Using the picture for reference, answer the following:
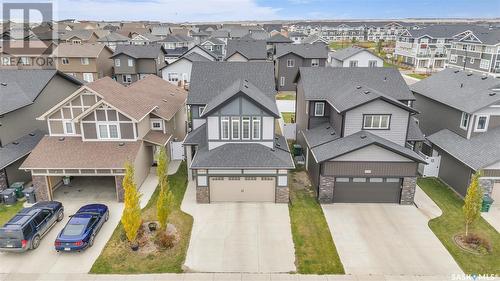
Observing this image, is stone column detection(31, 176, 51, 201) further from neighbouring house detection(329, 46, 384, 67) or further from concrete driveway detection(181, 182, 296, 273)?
neighbouring house detection(329, 46, 384, 67)

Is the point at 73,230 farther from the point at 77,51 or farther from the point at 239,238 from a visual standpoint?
the point at 77,51

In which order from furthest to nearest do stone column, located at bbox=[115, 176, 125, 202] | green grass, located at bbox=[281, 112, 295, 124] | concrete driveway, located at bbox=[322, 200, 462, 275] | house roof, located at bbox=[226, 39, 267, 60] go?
house roof, located at bbox=[226, 39, 267, 60] → green grass, located at bbox=[281, 112, 295, 124] → stone column, located at bbox=[115, 176, 125, 202] → concrete driveway, located at bbox=[322, 200, 462, 275]

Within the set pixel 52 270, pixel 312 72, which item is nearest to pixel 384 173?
pixel 312 72

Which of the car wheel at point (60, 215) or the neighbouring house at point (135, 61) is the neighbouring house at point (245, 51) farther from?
the car wheel at point (60, 215)

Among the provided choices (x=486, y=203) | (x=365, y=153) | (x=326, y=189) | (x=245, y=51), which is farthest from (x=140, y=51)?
(x=486, y=203)

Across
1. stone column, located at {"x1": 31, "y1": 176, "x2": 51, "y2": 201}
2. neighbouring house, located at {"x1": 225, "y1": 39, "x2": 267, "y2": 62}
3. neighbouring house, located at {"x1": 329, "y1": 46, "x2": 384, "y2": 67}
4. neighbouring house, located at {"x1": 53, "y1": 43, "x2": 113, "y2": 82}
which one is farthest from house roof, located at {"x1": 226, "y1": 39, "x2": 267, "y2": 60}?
stone column, located at {"x1": 31, "y1": 176, "x2": 51, "y2": 201}

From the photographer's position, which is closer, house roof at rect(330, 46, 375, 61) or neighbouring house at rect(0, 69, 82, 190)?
neighbouring house at rect(0, 69, 82, 190)

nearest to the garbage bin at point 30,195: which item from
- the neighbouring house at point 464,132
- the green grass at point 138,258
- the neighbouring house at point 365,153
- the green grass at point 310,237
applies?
the green grass at point 138,258
